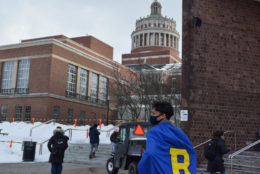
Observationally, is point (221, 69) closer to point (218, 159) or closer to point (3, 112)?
point (218, 159)

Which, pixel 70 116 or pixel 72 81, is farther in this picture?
pixel 72 81

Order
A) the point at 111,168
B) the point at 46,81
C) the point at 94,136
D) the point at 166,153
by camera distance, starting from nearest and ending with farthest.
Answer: the point at 166,153 → the point at 111,168 → the point at 94,136 → the point at 46,81

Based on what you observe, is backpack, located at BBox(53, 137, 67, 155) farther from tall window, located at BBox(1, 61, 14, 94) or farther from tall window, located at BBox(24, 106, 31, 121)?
tall window, located at BBox(1, 61, 14, 94)

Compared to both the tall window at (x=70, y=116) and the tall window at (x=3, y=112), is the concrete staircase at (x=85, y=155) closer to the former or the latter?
the tall window at (x=70, y=116)

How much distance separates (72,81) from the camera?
45.8 meters

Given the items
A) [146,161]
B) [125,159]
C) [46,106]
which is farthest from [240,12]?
[46,106]

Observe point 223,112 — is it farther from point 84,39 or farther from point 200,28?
point 84,39

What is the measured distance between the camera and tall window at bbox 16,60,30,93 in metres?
43.1

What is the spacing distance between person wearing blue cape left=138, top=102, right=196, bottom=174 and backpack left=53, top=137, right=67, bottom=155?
592 centimetres

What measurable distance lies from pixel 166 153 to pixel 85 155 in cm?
1693

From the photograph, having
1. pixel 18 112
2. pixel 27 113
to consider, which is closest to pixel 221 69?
pixel 27 113

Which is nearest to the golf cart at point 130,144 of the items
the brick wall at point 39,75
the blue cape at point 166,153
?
the blue cape at point 166,153

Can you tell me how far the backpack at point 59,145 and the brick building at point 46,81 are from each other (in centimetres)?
3174

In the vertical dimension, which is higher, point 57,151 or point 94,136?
point 94,136
